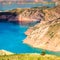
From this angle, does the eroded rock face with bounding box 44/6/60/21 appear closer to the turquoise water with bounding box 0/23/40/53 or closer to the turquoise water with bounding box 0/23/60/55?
the turquoise water with bounding box 0/23/40/53

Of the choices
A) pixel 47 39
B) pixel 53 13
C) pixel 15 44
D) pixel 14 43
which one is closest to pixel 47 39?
pixel 47 39

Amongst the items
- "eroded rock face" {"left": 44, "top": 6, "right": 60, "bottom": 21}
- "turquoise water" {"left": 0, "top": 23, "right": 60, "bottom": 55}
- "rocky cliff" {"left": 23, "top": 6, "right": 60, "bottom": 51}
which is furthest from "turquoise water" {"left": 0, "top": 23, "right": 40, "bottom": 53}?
"eroded rock face" {"left": 44, "top": 6, "right": 60, "bottom": 21}

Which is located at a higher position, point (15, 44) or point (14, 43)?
point (14, 43)

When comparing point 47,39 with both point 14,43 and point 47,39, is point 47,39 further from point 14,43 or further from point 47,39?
point 14,43

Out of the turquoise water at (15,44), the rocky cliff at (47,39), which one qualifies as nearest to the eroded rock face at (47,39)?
the rocky cliff at (47,39)

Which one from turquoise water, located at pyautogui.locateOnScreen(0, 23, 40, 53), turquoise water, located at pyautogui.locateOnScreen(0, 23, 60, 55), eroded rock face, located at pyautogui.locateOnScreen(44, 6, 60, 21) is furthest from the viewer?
eroded rock face, located at pyautogui.locateOnScreen(44, 6, 60, 21)

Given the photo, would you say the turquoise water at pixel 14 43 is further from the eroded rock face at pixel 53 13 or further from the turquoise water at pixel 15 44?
the eroded rock face at pixel 53 13

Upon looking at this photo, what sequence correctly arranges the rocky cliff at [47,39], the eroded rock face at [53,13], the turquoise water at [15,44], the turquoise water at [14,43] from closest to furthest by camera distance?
the turquoise water at [15,44]
the turquoise water at [14,43]
the rocky cliff at [47,39]
the eroded rock face at [53,13]

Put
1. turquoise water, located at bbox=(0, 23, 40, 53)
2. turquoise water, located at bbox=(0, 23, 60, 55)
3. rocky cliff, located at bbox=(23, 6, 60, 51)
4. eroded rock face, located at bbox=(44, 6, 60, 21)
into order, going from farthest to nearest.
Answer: eroded rock face, located at bbox=(44, 6, 60, 21), rocky cliff, located at bbox=(23, 6, 60, 51), turquoise water, located at bbox=(0, 23, 40, 53), turquoise water, located at bbox=(0, 23, 60, 55)

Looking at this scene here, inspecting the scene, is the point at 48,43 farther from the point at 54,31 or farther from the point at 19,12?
the point at 19,12

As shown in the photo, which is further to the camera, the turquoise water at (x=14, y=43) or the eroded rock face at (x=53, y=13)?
the eroded rock face at (x=53, y=13)

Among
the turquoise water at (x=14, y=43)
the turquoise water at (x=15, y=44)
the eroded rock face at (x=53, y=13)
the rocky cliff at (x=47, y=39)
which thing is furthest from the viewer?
the eroded rock face at (x=53, y=13)
